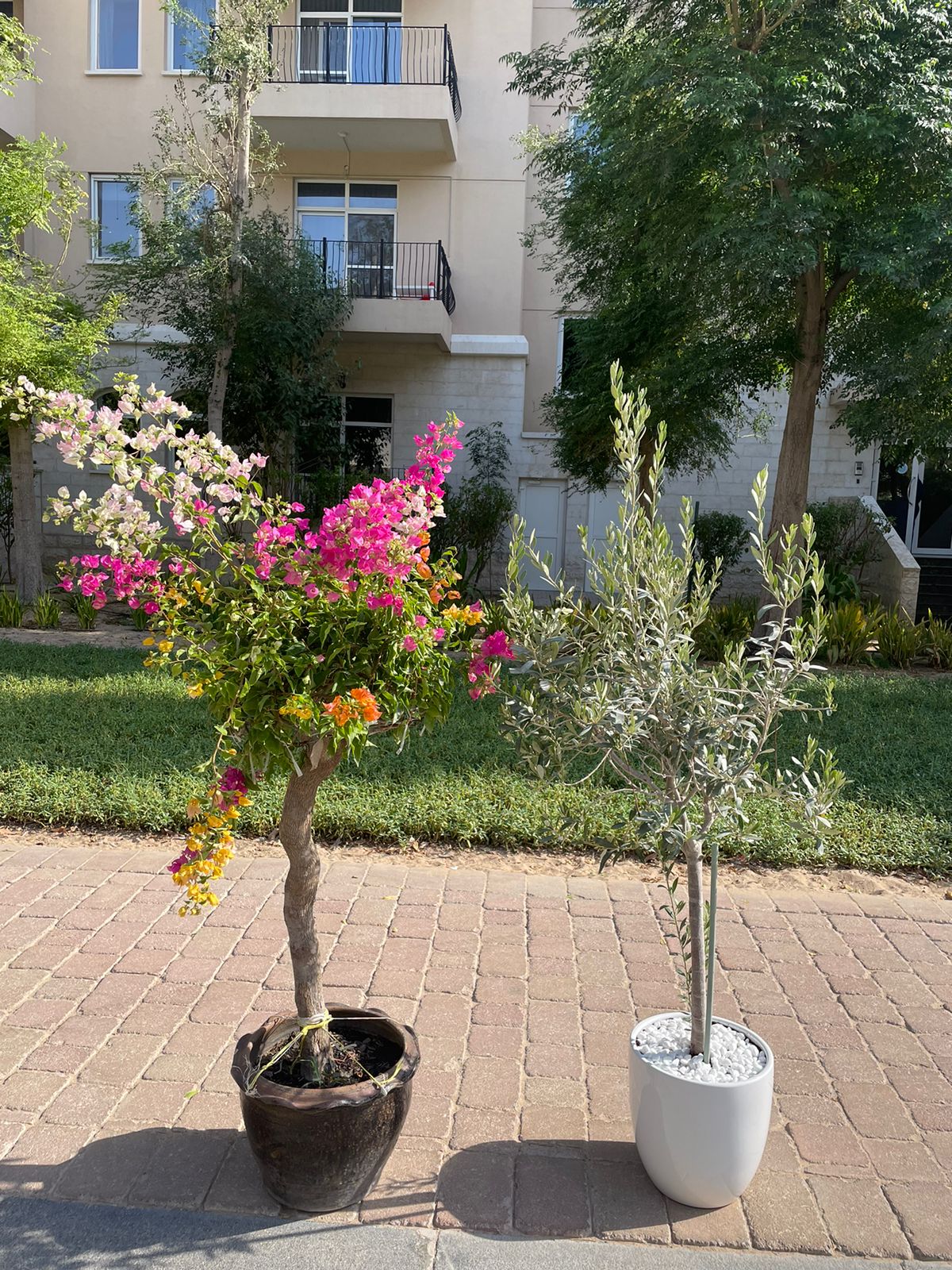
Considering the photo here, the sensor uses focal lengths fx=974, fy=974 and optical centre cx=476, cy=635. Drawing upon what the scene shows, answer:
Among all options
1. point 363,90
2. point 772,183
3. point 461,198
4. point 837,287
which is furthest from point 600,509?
point 772,183

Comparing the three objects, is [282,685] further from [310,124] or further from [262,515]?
[310,124]

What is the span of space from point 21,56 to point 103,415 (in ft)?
54.4

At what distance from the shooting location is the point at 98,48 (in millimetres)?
16047

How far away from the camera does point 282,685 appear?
260 centimetres

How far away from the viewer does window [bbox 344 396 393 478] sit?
16.9 m

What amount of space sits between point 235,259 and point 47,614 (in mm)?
5101

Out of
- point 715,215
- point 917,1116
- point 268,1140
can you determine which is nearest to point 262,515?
point 268,1140

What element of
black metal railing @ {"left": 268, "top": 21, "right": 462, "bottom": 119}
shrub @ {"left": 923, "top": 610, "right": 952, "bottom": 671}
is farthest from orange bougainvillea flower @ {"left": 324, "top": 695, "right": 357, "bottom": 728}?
black metal railing @ {"left": 268, "top": 21, "right": 462, "bottom": 119}

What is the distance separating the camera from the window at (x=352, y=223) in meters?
16.1

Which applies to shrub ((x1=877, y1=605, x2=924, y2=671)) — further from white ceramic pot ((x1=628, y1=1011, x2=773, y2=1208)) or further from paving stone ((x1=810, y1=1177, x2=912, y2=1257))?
white ceramic pot ((x1=628, y1=1011, x2=773, y2=1208))

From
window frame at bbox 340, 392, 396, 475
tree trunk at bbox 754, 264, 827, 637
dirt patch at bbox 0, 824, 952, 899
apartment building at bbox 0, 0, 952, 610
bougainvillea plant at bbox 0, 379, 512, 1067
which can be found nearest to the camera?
bougainvillea plant at bbox 0, 379, 512, 1067

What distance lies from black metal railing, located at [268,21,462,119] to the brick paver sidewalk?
14.3 meters

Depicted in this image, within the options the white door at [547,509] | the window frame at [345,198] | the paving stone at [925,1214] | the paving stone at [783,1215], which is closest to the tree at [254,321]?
the window frame at [345,198]

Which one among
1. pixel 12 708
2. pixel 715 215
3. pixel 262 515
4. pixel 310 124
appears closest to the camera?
pixel 262 515
